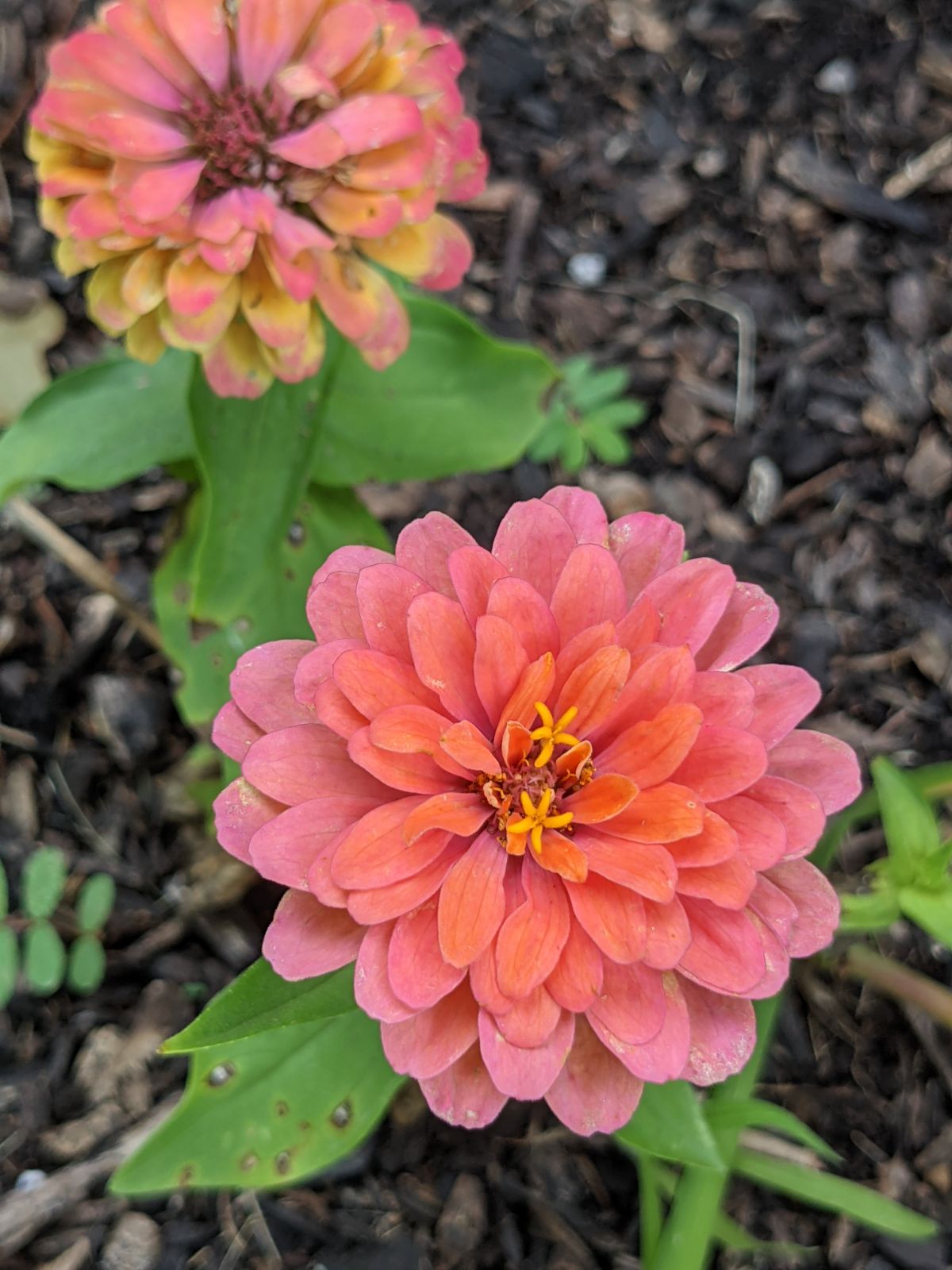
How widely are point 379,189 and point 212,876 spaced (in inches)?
43.8

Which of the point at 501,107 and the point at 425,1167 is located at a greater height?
the point at 501,107

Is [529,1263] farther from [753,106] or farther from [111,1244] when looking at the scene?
[753,106]

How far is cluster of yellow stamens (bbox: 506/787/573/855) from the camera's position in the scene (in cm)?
107

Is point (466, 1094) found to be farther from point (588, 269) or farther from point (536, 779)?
point (588, 269)

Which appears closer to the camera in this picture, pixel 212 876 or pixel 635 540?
pixel 635 540

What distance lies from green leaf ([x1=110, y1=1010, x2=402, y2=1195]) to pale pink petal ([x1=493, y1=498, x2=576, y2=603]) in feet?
2.02

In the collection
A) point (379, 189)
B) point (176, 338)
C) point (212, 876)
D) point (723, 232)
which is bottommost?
point (212, 876)

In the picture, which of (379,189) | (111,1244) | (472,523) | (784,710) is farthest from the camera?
(472,523)

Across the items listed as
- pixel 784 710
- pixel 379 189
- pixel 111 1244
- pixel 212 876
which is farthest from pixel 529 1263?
pixel 379 189

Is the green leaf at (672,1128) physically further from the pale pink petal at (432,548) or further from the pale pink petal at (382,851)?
the pale pink petal at (432,548)

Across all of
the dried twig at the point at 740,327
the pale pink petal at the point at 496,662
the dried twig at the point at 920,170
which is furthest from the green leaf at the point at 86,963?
the dried twig at the point at 920,170

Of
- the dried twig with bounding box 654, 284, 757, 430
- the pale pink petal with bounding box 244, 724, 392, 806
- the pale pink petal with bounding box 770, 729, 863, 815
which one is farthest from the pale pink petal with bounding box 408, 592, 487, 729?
the dried twig with bounding box 654, 284, 757, 430

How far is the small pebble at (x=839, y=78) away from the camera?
2.48m

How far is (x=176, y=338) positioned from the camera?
1267 millimetres
